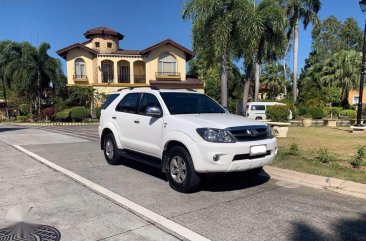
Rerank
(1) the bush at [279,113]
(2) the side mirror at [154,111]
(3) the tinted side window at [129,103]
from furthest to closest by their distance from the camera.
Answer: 1. (1) the bush at [279,113]
2. (3) the tinted side window at [129,103]
3. (2) the side mirror at [154,111]

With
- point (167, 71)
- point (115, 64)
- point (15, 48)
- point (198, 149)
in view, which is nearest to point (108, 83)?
point (115, 64)

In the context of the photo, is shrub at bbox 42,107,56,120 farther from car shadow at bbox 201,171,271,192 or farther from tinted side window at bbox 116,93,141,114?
car shadow at bbox 201,171,271,192

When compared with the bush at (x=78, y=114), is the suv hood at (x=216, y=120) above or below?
above

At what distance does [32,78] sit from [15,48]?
3.84 meters

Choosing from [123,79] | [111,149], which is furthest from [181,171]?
[123,79]

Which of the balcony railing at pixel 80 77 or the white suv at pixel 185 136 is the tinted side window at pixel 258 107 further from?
the balcony railing at pixel 80 77

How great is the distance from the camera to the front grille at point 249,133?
217 inches

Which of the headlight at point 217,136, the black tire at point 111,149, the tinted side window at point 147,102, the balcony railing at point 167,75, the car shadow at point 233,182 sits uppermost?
the balcony railing at point 167,75

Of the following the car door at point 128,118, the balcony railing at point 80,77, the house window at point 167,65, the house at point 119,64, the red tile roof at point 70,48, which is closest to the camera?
the car door at point 128,118

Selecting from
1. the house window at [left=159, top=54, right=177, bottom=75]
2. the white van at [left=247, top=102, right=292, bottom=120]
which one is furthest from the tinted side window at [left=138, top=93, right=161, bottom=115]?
the house window at [left=159, top=54, right=177, bottom=75]

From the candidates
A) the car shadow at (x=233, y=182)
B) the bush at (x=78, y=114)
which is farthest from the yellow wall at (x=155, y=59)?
the car shadow at (x=233, y=182)

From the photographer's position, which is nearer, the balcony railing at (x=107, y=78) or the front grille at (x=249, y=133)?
the front grille at (x=249, y=133)

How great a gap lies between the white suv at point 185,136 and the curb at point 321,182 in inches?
36.4

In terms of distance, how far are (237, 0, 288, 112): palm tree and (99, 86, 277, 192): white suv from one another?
6.33 m
